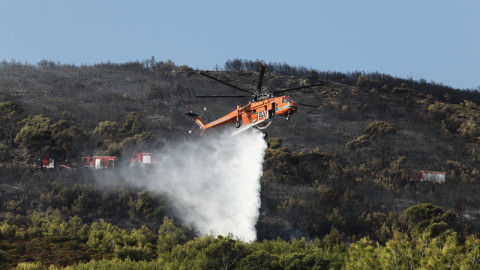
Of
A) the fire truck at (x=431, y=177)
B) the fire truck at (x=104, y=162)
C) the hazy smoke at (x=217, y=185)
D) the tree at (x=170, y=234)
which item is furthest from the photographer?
the fire truck at (x=431, y=177)

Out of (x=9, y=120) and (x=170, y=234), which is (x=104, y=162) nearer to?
(x=9, y=120)

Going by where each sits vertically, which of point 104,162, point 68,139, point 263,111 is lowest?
point 104,162

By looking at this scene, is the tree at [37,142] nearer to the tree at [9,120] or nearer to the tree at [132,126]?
the tree at [9,120]

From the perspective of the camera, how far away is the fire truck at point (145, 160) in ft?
236

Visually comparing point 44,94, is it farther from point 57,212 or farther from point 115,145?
point 57,212

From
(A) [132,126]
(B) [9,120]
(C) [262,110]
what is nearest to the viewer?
(C) [262,110]

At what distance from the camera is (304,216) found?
61.5 meters

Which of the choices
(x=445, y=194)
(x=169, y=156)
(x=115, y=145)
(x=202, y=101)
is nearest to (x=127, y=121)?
(x=115, y=145)

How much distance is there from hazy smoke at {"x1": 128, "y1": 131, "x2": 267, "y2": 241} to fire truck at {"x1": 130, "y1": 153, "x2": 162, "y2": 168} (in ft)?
4.08

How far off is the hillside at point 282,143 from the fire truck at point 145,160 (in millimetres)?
3512

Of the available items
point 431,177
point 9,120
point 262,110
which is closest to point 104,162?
point 9,120

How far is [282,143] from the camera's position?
9069 centimetres

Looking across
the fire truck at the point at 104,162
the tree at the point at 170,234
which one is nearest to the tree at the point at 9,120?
the fire truck at the point at 104,162

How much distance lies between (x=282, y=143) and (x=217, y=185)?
96.6ft
